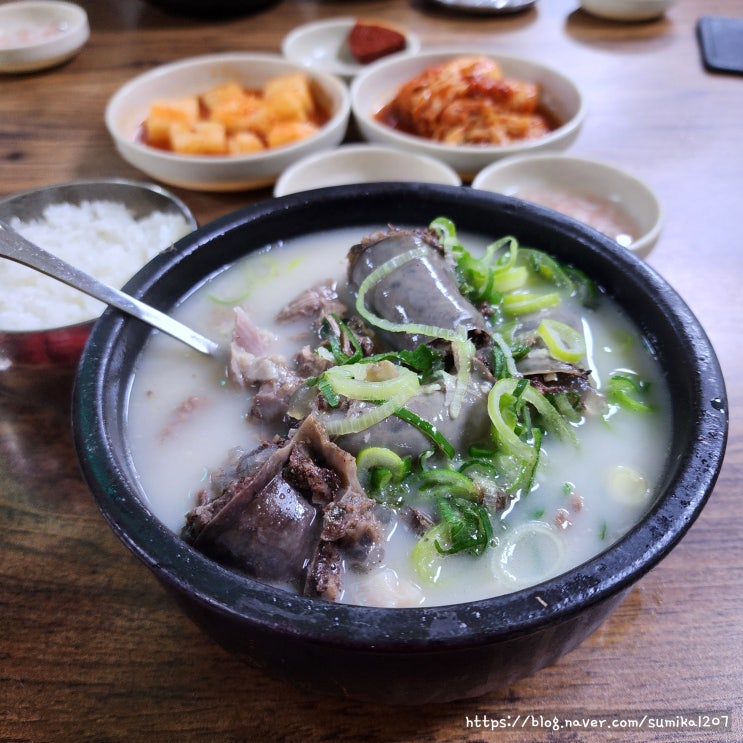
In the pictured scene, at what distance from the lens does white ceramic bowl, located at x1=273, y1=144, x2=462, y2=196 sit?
250 cm

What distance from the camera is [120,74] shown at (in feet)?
11.5

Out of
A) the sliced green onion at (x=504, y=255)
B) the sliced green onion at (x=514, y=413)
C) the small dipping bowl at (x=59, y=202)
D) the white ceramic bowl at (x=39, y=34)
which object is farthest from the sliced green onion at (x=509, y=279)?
the white ceramic bowl at (x=39, y=34)

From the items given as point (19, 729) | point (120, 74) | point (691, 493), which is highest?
point (691, 493)

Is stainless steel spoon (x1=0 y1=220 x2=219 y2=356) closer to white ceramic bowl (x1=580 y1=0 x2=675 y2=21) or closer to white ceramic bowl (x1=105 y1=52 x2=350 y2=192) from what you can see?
white ceramic bowl (x1=105 y1=52 x2=350 y2=192)

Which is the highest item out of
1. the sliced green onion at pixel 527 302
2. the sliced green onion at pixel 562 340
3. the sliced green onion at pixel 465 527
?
the sliced green onion at pixel 562 340

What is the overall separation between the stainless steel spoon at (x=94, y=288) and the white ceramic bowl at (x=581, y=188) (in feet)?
4.35

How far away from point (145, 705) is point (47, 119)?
2810 millimetres

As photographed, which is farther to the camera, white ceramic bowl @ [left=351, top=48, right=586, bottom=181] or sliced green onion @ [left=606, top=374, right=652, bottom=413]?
white ceramic bowl @ [left=351, top=48, right=586, bottom=181]

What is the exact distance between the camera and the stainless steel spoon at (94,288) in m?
1.50

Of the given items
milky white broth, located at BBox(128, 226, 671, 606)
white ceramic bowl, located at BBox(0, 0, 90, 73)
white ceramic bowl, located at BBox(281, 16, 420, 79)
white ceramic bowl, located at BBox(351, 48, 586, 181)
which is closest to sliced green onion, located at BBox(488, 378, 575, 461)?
milky white broth, located at BBox(128, 226, 671, 606)

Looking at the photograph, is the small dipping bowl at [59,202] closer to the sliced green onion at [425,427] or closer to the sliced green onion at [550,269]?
the sliced green onion at [425,427]

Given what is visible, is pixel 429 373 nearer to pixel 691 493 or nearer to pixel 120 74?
pixel 691 493

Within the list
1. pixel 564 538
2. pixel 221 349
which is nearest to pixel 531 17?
pixel 221 349

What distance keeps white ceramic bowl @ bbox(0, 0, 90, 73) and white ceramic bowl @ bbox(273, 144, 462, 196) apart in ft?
5.73
